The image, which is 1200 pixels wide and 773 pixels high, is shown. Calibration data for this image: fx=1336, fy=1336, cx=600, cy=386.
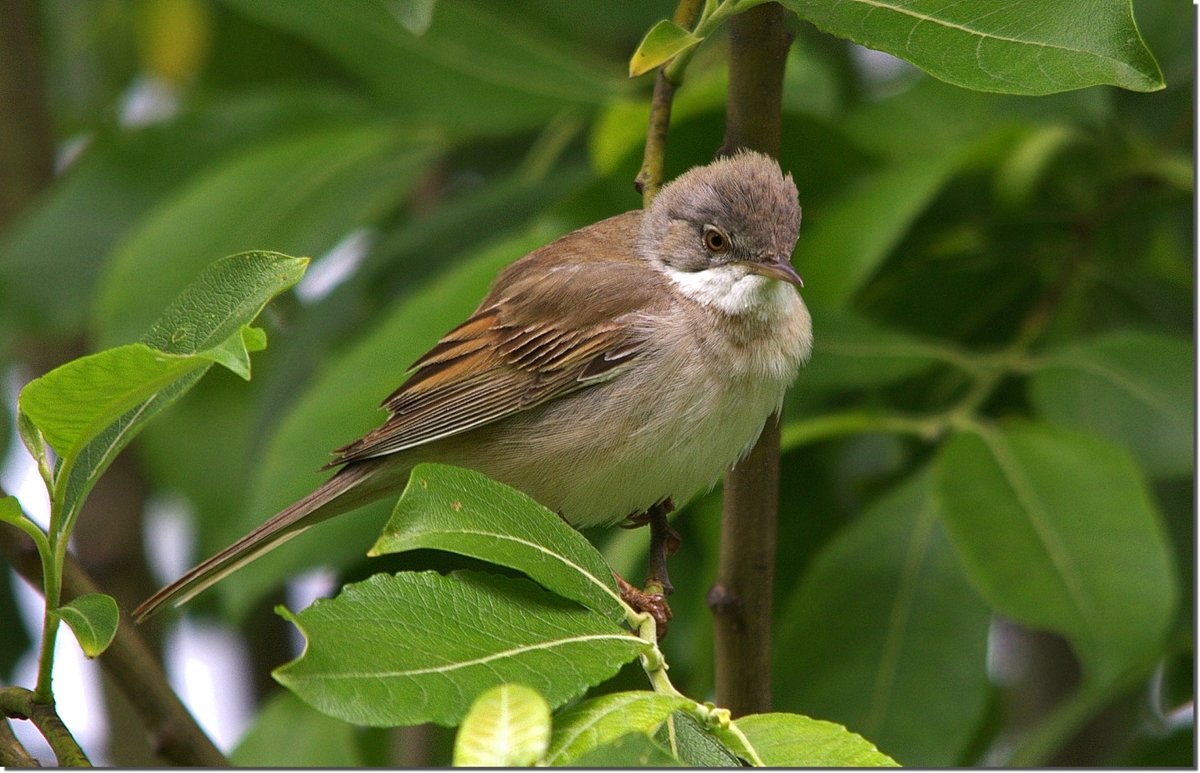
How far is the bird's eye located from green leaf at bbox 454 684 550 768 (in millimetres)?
1844

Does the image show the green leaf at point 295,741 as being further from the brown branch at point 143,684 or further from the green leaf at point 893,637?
the green leaf at point 893,637

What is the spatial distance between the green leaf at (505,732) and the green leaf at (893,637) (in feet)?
6.25

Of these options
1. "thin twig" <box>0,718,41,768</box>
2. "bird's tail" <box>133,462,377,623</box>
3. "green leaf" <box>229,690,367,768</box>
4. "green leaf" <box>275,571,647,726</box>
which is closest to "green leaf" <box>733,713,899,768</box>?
"green leaf" <box>275,571,647,726</box>

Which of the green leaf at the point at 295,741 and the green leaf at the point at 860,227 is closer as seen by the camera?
the green leaf at the point at 860,227

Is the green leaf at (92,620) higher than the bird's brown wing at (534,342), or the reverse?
the green leaf at (92,620)

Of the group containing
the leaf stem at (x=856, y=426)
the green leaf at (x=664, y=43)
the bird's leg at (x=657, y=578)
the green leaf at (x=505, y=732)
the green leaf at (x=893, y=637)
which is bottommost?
the green leaf at (x=893, y=637)

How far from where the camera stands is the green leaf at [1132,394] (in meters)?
3.48

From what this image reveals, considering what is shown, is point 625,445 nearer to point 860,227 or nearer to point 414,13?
point 860,227

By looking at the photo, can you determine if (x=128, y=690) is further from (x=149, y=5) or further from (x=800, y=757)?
(x=149, y=5)

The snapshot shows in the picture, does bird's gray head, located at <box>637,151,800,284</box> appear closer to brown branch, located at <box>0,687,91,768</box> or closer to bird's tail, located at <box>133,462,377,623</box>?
bird's tail, located at <box>133,462,377,623</box>

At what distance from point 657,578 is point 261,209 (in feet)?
6.20

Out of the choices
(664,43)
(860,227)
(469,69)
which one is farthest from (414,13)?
(469,69)

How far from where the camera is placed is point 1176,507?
4223mm

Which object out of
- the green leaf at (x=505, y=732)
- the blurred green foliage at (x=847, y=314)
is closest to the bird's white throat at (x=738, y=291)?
the blurred green foliage at (x=847, y=314)
